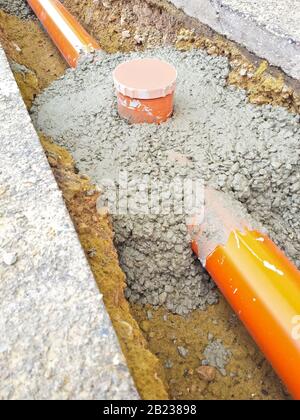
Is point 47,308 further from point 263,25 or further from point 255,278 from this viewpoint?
point 263,25

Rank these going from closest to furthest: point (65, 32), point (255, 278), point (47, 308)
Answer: point (47, 308)
point (255, 278)
point (65, 32)

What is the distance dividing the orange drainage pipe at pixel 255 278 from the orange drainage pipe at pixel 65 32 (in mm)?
2133

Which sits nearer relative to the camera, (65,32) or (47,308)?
(47,308)

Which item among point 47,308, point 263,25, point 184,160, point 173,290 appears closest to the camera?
point 47,308

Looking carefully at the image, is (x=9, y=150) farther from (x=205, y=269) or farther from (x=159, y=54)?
(x=159, y=54)

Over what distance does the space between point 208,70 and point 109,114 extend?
2.81ft

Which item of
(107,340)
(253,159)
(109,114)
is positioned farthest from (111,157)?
(107,340)

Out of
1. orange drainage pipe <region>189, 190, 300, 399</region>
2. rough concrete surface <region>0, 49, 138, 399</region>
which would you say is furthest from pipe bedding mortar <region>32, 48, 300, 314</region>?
rough concrete surface <region>0, 49, 138, 399</region>

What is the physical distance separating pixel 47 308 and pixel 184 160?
122 cm

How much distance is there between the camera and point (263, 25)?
2508mm

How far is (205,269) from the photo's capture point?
201cm

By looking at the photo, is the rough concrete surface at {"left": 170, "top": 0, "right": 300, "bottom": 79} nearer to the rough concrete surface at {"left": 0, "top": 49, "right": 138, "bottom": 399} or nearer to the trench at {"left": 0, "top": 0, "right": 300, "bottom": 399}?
the trench at {"left": 0, "top": 0, "right": 300, "bottom": 399}

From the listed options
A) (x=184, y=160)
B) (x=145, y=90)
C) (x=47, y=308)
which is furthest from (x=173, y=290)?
(x=145, y=90)

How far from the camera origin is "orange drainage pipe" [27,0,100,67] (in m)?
3.39
